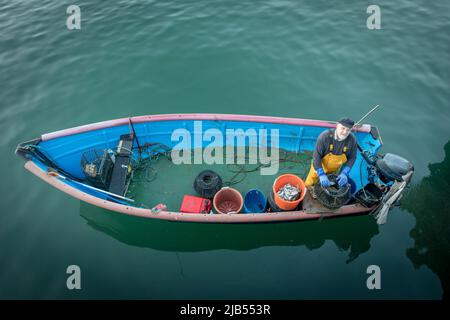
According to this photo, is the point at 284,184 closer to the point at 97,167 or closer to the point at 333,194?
the point at 333,194

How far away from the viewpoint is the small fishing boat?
→ 214 inches

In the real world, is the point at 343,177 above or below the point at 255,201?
above

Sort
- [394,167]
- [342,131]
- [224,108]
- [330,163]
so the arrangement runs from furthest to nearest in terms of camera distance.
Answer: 1. [224,108]
2. [330,163]
3. [394,167]
4. [342,131]

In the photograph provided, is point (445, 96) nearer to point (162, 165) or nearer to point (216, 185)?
point (216, 185)

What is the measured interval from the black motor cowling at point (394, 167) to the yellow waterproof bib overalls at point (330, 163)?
647 mm

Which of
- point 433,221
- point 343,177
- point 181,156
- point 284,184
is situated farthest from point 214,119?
point 433,221

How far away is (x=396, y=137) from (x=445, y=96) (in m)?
2.45

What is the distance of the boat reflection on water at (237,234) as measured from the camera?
252 inches

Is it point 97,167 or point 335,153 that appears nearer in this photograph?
point 335,153

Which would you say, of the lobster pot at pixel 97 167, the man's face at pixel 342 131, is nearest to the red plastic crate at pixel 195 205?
the lobster pot at pixel 97 167

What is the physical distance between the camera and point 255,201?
669 cm

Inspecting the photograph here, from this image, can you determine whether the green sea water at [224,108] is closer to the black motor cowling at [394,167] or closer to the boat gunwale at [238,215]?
the boat gunwale at [238,215]

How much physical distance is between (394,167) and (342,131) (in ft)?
3.77

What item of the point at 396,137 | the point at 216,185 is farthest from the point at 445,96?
the point at 216,185
